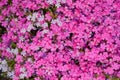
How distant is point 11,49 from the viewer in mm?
2768

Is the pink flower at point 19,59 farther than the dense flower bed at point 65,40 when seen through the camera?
Yes

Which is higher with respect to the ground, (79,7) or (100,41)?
(79,7)

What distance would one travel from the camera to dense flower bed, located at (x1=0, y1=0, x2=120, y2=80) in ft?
8.38

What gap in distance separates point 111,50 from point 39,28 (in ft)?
2.10

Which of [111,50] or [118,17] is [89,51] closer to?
[111,50]

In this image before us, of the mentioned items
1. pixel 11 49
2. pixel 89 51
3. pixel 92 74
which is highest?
pixel 11 49

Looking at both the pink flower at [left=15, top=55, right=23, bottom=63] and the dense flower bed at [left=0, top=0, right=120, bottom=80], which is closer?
the dense flower bed at [left=0, top=0, right=120, bottom=80]

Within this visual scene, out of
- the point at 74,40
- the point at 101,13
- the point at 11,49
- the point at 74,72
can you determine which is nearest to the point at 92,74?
the point at 74,72

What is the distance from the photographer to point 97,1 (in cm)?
272

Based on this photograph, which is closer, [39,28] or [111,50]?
[111,50]

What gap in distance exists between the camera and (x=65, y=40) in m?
2.59

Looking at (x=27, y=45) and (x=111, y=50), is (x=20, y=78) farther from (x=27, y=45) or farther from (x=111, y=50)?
(x=111, y=50)

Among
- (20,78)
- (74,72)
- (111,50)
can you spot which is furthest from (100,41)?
(20,78)

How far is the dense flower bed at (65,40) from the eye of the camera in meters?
2.55
